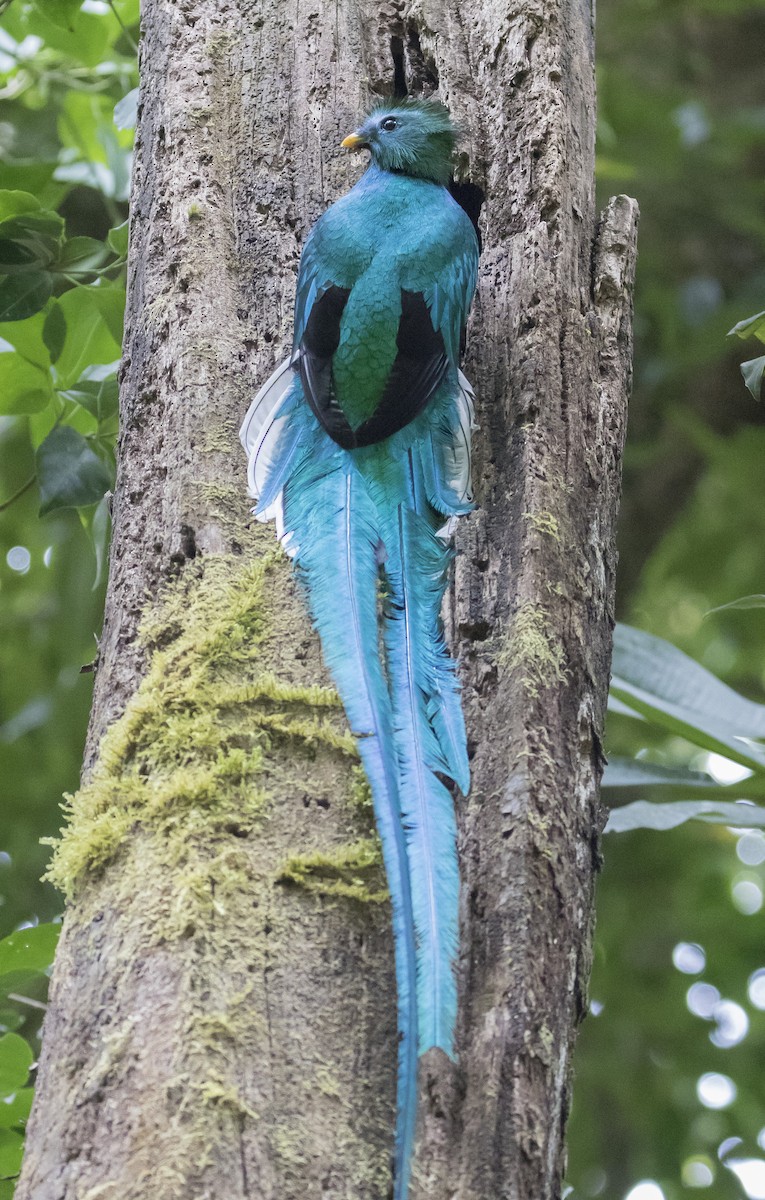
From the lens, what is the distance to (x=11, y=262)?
2141mm

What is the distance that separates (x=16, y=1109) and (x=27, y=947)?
0.75 feet

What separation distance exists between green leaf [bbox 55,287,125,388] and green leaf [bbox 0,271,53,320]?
0.21 feet

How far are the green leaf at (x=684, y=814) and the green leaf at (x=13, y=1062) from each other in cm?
106

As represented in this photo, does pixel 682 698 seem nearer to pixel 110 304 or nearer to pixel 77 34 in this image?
pixel 110 304

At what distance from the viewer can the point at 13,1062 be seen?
1.77 m

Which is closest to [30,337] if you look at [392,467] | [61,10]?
[61,10]

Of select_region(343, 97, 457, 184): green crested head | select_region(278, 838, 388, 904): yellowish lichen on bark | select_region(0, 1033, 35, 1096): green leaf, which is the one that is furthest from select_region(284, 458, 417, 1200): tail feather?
select_region(0, 1033, 35, 1096): green leaf

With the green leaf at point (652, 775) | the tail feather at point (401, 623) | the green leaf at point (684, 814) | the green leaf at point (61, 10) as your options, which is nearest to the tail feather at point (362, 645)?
the tail feather at point (401, 623)

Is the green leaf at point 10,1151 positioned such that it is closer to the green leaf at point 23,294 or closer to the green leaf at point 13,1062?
the green leaf at point 13,1062

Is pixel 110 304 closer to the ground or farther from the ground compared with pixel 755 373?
farther from the ground

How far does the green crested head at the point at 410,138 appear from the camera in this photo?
190cm

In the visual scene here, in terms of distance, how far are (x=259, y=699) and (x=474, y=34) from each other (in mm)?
1250

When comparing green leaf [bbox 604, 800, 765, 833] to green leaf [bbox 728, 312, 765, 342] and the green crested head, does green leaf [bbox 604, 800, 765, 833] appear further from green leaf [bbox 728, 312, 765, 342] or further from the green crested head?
the green crested head

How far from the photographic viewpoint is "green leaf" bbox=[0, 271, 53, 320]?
212cm
